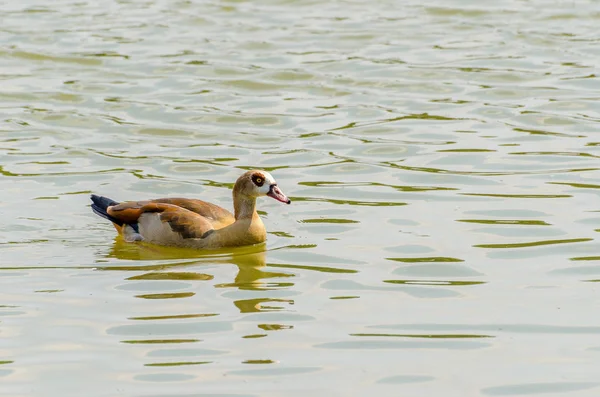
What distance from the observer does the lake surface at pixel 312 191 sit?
31.2 ft

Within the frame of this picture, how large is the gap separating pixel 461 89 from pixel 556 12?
543 centimetres

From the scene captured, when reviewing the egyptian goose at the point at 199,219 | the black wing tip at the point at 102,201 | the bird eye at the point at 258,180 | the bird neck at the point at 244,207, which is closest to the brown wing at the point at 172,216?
the egyptian goose at the point at 199,219

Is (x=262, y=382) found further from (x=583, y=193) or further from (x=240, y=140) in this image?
(x=240, y=140)

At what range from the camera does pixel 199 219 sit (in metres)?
13.0

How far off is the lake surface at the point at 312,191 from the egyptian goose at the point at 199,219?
0.50ft

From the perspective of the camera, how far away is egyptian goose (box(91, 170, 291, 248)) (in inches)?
509

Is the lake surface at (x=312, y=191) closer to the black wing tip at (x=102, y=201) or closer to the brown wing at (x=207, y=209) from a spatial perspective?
the black wing tip at (x=102, y=201)

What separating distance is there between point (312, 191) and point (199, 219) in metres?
2.14

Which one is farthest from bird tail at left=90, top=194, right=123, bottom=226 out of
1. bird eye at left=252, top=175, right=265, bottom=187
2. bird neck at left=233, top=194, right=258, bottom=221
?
bird eye at left=252, top=175, right=265, bottom=187

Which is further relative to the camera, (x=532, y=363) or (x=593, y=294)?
(x=593, y=294)

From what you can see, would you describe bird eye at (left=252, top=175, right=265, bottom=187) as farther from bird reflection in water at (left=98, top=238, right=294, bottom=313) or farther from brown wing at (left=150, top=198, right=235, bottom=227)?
bird reflection in water at (left=98, top=238, right=294, bottom=313)

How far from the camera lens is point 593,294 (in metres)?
10.9

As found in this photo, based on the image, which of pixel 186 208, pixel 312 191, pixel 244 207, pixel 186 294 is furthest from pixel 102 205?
pixel 186 294

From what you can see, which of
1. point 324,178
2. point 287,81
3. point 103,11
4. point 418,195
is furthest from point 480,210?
point 103,11
